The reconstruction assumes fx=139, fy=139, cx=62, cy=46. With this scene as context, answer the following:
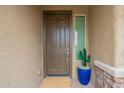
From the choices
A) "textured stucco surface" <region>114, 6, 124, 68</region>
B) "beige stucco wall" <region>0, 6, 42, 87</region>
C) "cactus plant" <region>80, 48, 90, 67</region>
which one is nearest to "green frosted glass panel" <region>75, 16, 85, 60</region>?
"cactus plant" <region>80, 48, 90, 67</region>

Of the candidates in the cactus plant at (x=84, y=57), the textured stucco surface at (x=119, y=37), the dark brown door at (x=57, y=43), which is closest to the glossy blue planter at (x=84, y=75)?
the cactus plant at (x=84, y=57)

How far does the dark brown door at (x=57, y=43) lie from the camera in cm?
466

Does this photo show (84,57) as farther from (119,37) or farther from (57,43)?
(119,37)

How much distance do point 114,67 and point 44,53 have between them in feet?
8.83

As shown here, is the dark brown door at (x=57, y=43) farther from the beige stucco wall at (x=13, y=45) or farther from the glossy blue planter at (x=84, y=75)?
the beige stucco wall at (x=13, y=45)

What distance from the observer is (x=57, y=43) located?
4699mm

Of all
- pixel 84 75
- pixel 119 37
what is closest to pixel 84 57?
pixel 84 75

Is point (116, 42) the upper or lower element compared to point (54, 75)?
upper

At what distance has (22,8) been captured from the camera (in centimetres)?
258

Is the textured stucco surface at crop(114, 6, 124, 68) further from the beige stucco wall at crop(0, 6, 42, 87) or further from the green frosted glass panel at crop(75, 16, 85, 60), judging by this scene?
the green frosted glass panel at crop(75, 16, 85, 60)
